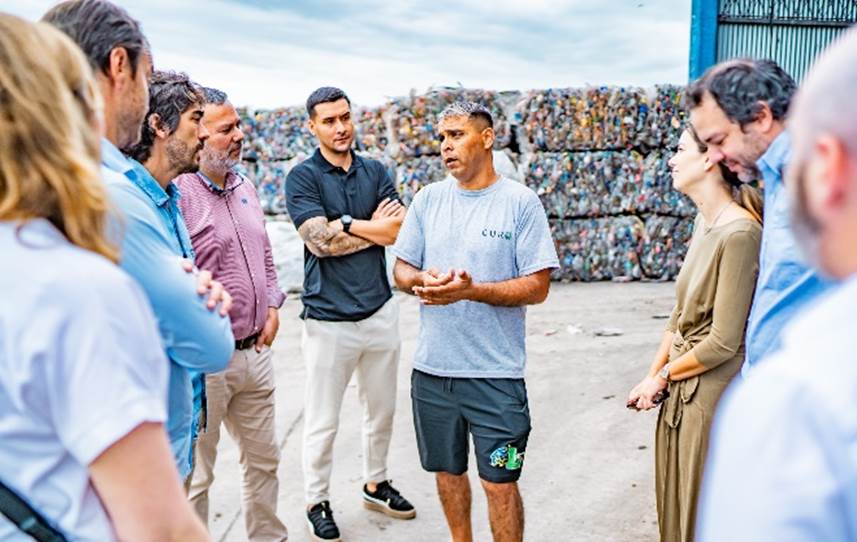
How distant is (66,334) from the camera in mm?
1188

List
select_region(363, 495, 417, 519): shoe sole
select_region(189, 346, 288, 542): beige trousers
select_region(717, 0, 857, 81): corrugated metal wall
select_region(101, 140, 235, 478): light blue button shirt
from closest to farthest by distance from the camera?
select_region(101, 140, 235, 478): light blue button shirt, select_region(189, 346, 288, 542): beige trousers, select_region(363, 495, 417, 519): shoe sole, select_region(717, 0, 857, 81): corrugated metal wall

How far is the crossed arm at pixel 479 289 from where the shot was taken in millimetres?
3395

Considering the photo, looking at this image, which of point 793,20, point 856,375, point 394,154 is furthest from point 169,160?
point 394,154

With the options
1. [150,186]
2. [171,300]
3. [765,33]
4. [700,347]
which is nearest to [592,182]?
[765,33]

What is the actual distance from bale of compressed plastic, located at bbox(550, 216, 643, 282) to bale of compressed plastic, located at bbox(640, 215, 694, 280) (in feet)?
0.35

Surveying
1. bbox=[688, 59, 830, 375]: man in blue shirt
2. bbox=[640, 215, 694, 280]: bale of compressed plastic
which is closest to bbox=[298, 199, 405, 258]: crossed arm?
bbox=[688, 59, 830, 375]: man in blue shirt

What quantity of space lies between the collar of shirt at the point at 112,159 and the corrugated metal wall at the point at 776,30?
7.32m

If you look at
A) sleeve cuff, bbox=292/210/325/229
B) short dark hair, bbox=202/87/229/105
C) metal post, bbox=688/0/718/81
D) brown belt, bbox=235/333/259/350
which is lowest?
brown belt, bbox=235/333/259/350

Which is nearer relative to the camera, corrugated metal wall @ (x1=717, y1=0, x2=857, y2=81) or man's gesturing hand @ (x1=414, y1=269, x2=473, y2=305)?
man's gesturing hand @ (x1=414, y1=269, x2=473, y2=305)

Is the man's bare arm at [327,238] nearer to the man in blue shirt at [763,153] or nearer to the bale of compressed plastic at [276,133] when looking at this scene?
the man in blue shirt at [763,153]

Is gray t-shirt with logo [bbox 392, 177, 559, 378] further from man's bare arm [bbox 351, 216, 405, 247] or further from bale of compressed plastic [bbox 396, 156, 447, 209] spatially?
bale of compressed plastic [bbox 396, 156, 447, 209]

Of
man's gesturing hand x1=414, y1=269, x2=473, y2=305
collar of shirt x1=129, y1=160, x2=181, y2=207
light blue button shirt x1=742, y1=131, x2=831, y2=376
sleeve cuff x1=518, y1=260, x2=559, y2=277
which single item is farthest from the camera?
sleeve cuff x1=518, y1=260, x2=559, y2=277

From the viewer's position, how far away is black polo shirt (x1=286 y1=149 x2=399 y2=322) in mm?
4383

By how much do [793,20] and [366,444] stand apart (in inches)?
251
